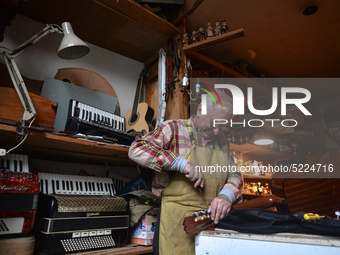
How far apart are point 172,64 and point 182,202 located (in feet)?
4.21

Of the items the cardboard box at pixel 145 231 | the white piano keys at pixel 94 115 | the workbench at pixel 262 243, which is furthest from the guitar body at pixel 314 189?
the white piano keys at pixel 94 115

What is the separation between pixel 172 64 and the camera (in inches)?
89.8

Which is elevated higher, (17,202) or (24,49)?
(24,49)

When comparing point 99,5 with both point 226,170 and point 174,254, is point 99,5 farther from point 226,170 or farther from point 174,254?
point 174,254

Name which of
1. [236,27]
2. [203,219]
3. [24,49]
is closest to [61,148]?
[24,49]

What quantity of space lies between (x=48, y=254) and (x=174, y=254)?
2.20ft

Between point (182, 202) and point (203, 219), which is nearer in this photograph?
point (203, 219)

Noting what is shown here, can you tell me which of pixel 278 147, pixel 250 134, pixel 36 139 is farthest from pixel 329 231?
pixel 278 147

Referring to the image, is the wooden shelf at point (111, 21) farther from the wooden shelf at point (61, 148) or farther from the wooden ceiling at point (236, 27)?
the wooden shelf at point (61, 148)

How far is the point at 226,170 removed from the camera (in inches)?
65.6

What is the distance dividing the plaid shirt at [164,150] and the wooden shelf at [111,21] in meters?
0.97

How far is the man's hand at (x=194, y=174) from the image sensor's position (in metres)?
1.38

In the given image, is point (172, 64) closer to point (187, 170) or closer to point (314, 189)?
point (187, 170)

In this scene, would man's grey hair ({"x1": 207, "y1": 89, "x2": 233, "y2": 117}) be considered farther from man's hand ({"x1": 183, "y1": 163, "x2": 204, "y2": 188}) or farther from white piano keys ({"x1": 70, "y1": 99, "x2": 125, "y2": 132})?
white piano keys ({"x1": 70, "y1": 99, "x2": 125, "y2": 132})
